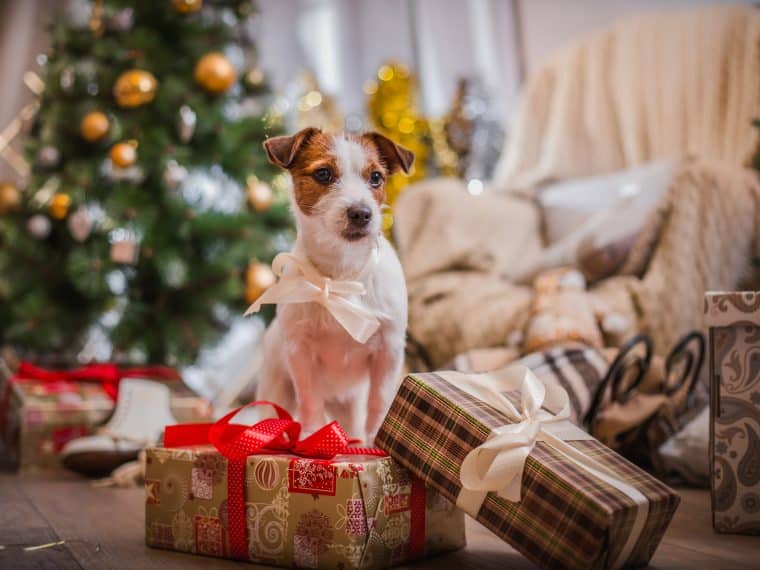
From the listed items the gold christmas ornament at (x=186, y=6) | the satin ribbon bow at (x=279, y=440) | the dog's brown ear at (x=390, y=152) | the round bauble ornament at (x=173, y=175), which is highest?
the gold christmas ornament at (x=186, y=6)

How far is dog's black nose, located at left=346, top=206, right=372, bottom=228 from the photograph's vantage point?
1151 millimetres

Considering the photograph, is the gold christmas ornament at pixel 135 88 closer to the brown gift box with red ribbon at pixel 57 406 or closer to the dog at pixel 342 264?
the brown gift box with red ribbon at pixel 57 406

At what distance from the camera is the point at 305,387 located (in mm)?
1286

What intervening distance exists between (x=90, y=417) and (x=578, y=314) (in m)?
1.34

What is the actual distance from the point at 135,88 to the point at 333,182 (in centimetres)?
152

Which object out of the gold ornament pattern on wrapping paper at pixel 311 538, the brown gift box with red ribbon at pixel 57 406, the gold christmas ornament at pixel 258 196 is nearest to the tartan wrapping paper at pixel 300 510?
the gold ornament pattern on wrapping paper at pixel 311 538

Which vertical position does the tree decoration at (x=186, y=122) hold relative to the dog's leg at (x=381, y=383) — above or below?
above

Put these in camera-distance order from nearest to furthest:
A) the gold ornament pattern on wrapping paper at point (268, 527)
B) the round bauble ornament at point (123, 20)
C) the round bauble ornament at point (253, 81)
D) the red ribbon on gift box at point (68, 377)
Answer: the gold ornament pattern on wrapping paper at point (268, 527), the red ribbon on gift box at point (68, 377), the round bauble ornament at point (123, 20), the round bauble ornament at point (253, 81)

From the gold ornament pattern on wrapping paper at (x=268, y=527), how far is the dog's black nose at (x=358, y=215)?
0.39 metres

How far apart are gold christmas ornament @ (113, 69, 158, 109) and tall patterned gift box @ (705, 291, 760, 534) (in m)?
1.89

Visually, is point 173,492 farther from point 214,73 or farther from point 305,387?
point 214,73

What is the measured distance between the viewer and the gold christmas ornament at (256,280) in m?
2.52

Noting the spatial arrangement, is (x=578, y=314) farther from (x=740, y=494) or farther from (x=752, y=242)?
(x=740, y=494)

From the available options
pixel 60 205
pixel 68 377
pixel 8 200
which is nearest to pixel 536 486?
pixel 68 377
